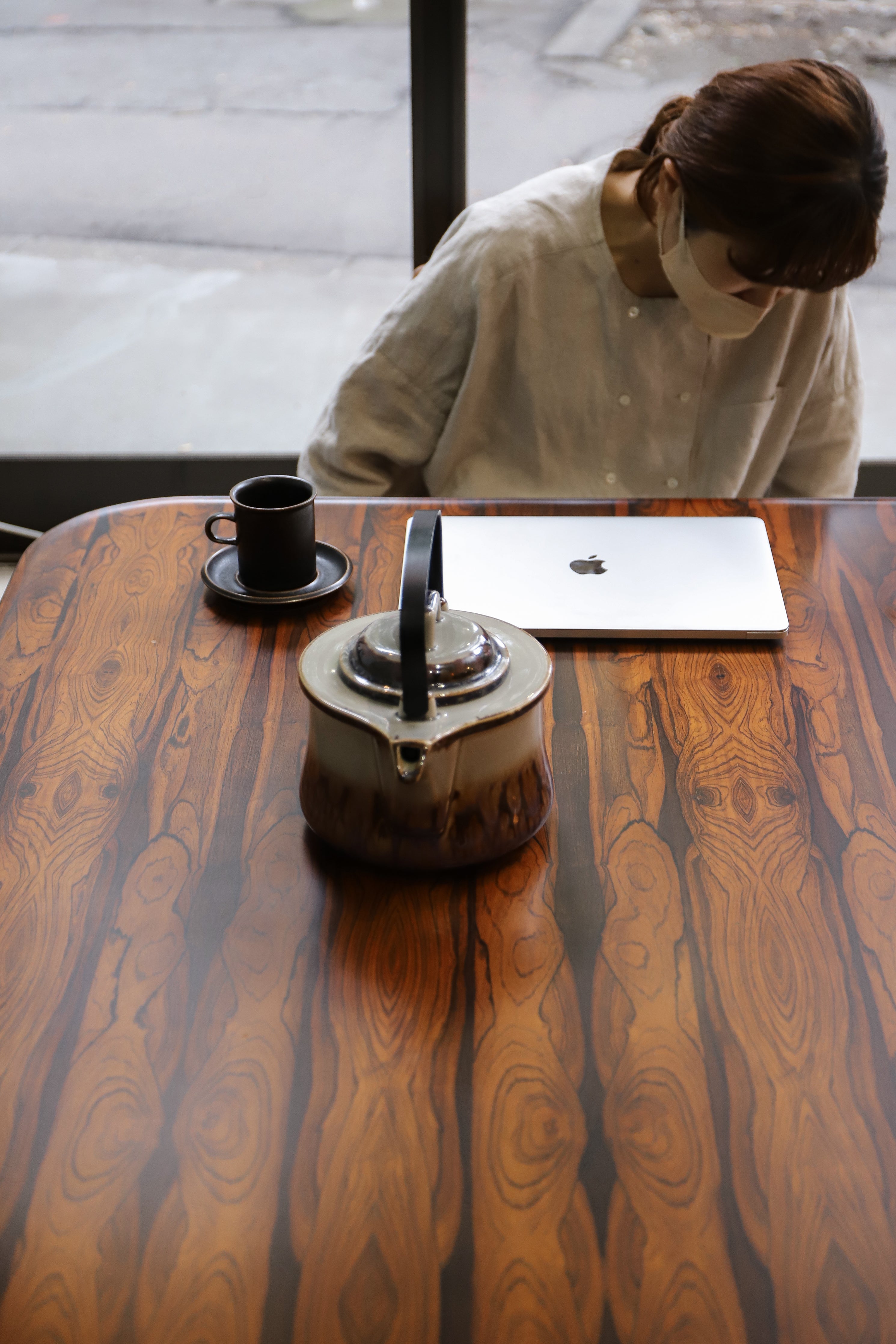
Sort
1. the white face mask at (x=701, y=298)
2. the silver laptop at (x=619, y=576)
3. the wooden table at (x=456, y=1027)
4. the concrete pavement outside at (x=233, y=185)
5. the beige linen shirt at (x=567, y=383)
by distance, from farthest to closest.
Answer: the concrete pavement outside at (x=233, y=185) → the beige linen shirt at (x=567, y=383) → the white face mask at (x=701, y=298) → the silver laptop at (x=619, y=576) → the wooden table at (x=456, y=1027)

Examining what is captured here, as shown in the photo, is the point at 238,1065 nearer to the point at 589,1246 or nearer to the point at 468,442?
the point at 589,1246

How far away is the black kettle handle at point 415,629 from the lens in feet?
2.14

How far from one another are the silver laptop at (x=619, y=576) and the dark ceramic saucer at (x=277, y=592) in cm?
10

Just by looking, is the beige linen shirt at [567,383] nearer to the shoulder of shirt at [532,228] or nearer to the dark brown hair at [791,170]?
the shoulder of shirt at [532,228]

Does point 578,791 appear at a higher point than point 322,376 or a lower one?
higher

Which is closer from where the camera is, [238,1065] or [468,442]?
[238,1065]

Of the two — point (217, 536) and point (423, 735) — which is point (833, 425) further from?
point (423, 735)

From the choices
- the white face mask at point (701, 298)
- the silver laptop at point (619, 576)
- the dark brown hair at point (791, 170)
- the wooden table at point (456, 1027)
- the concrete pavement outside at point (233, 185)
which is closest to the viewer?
the wooden table at point (456, 1027)

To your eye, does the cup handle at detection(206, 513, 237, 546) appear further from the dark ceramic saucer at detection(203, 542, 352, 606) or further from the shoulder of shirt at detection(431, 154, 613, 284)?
the shoulder of shirt at detection(431, 154, 613, 284)

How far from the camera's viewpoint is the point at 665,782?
32.1 inches

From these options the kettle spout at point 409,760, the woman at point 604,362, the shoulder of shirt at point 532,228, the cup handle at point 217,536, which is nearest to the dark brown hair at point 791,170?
the woman at point 604,362

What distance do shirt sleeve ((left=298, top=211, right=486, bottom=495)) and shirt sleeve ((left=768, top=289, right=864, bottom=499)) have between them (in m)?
0.47

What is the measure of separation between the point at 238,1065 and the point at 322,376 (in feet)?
6.74

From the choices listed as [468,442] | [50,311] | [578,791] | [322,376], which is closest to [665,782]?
[578,791]
